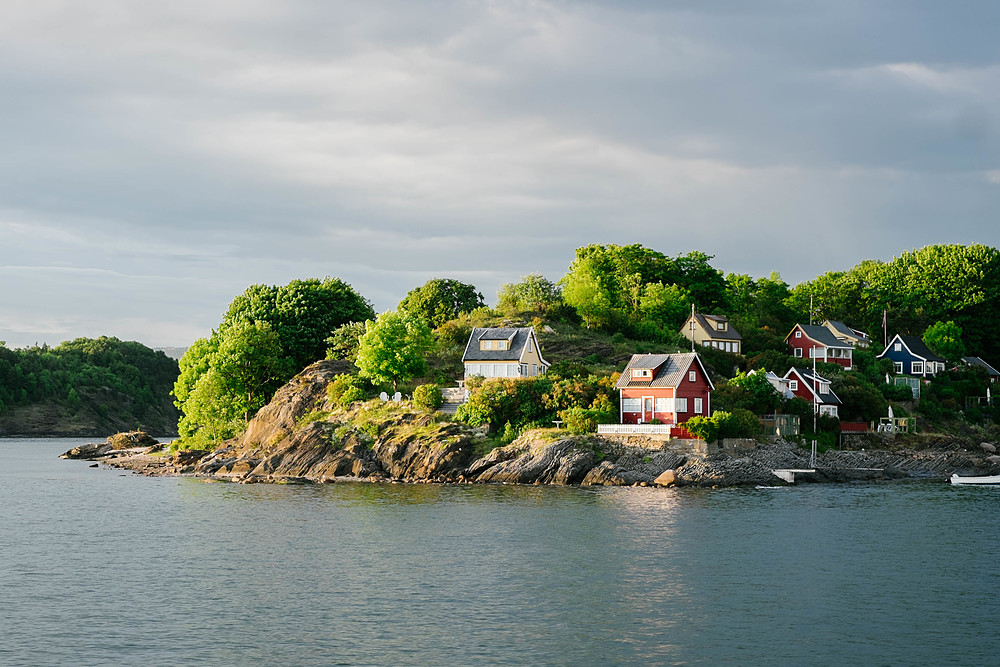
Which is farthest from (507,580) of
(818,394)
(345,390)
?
(818,394)

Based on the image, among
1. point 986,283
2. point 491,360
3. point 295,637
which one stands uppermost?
point 986,283

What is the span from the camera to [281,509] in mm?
67000

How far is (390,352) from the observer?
97.2 m

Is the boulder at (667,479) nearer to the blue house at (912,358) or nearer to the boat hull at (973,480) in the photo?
the boat hull at (973,480)

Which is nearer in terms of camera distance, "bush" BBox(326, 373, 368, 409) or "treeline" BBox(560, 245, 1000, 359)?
"bush" BBox(326, 373, 368, 409)

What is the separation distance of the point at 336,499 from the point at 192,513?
10.8 meters

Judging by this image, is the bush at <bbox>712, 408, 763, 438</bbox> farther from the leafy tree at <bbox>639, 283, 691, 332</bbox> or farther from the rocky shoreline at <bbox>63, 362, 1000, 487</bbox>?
the leafy tree at <bbox>639, 283, 691, 332</bbox>

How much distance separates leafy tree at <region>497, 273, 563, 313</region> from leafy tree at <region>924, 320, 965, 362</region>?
5136cm

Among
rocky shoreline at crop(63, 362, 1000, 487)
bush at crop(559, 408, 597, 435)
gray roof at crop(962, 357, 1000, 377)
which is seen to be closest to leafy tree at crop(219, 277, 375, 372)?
rocky shoreline at crop(63, 362, 1000, 487)

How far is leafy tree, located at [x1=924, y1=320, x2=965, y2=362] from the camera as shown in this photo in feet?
412

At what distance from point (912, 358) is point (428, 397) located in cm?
6673

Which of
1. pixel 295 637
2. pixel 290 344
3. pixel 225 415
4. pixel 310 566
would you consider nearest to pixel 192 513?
pixel 310 566

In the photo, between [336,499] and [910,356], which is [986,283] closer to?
[910,356]

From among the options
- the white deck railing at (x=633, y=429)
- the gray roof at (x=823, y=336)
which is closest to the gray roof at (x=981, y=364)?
the gray roof at (x=823, y=336)
